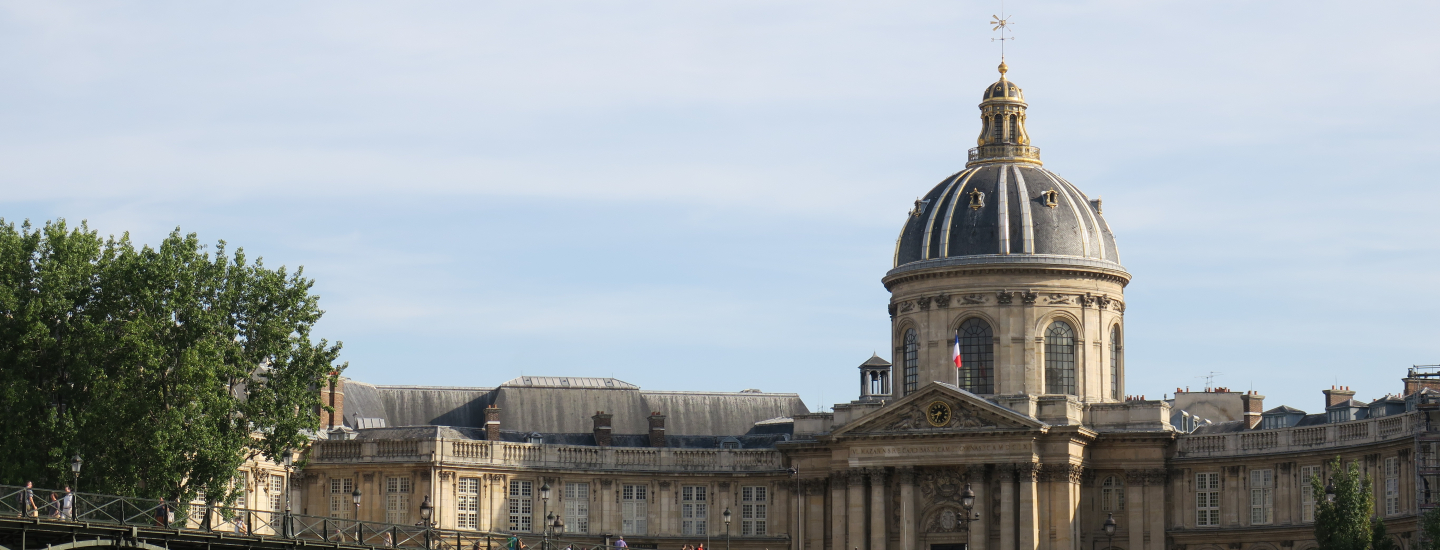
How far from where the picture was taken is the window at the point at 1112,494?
341ft

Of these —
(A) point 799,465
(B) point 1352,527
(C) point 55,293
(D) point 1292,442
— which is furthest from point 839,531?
(C) point 55,293

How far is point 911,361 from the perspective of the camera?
110m

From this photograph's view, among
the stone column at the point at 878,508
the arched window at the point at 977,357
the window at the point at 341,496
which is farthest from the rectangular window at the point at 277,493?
the arched window at the point at 977,357

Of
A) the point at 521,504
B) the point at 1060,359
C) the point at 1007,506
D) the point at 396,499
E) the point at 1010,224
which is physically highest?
the point at 1010,224

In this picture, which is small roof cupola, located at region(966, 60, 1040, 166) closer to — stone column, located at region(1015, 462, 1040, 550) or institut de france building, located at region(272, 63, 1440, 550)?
institut de france building, located at region(272, 63, 1440, 550)

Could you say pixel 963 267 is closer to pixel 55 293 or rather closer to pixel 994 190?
pixel 994 190

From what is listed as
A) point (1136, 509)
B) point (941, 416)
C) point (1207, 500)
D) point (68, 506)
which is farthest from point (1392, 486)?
point (68, 506)

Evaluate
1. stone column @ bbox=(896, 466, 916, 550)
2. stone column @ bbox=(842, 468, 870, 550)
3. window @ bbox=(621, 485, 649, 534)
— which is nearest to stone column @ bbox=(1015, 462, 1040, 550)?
stone column @ bbox=(896, 466, 916, 550)

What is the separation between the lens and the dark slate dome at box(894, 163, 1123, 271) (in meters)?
107

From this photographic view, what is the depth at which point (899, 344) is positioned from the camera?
364 feet

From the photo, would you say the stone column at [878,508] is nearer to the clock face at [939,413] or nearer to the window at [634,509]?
the clock face at [939,413]

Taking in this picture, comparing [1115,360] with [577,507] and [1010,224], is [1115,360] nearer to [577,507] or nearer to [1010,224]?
[1010,224]

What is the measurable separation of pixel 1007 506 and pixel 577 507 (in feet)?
61.3

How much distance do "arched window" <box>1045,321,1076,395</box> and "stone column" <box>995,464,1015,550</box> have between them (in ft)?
24.7
